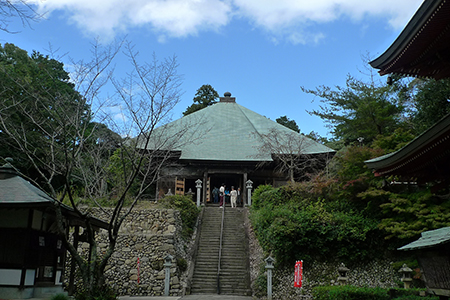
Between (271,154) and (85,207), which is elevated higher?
(271,154)

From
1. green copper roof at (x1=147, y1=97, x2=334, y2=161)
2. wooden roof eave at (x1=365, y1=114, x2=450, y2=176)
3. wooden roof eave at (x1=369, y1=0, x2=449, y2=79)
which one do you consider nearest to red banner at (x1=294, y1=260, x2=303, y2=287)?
wooden roof eave at (x1=365, y1=114, x2=450, y2=176)

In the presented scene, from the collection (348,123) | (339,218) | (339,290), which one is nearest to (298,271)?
(339,290)

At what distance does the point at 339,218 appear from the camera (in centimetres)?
1748

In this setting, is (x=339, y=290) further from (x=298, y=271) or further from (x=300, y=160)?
(x=300, y=160)

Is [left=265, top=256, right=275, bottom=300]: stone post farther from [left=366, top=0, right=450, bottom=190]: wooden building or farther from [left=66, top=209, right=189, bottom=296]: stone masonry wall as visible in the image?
[left=366, top=0, right=450, bottom=190]: wooden building

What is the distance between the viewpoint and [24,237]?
10453 mm

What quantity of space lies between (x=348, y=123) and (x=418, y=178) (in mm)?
19350

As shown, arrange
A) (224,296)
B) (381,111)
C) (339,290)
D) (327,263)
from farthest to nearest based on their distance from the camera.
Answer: (381,111) < (327,263) < (224,296) < (339,290)

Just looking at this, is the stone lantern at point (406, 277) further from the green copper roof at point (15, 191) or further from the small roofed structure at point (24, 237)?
the green copper roof at point (15, 191)

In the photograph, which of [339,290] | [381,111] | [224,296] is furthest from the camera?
[381,111]

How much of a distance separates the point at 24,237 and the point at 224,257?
10.1 meters

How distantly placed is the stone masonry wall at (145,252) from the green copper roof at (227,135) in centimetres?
520

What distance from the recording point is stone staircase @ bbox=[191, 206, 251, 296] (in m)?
16.8

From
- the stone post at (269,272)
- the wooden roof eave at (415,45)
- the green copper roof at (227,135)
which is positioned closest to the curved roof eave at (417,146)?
the wooden roof eave at (415,45)
